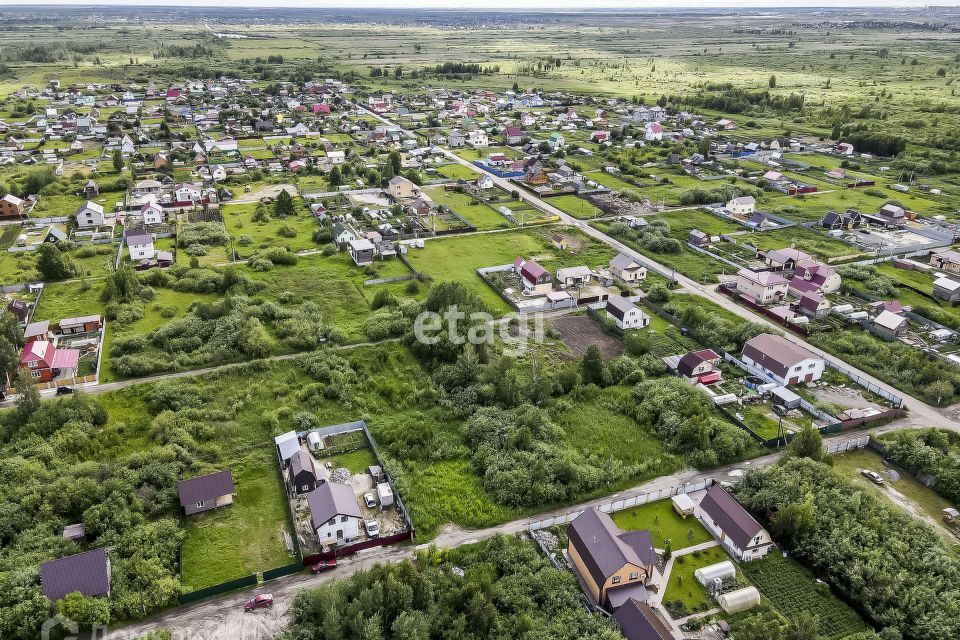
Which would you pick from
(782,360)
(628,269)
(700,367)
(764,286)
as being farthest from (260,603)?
(764,286)

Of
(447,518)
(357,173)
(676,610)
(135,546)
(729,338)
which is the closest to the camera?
(676,610)

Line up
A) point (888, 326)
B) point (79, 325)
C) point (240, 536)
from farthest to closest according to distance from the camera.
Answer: point (888, 326) < point (79, 325) < point (240, 536)

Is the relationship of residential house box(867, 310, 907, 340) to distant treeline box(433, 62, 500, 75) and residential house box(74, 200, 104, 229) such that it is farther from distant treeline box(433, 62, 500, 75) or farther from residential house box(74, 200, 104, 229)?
distant treeline box(433, 62, 500, 75)

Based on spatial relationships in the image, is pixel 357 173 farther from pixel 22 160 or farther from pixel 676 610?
pixel 676 610

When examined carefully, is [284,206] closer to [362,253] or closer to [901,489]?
[362,253]

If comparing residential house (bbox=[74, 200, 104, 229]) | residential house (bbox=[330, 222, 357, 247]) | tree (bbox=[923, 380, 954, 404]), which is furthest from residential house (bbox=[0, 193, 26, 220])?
tree (bbox=[923, 380, 954, 404])

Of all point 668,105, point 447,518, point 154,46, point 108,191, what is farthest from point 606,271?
point 154,46

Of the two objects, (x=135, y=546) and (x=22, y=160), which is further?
(x=22, y=160)
